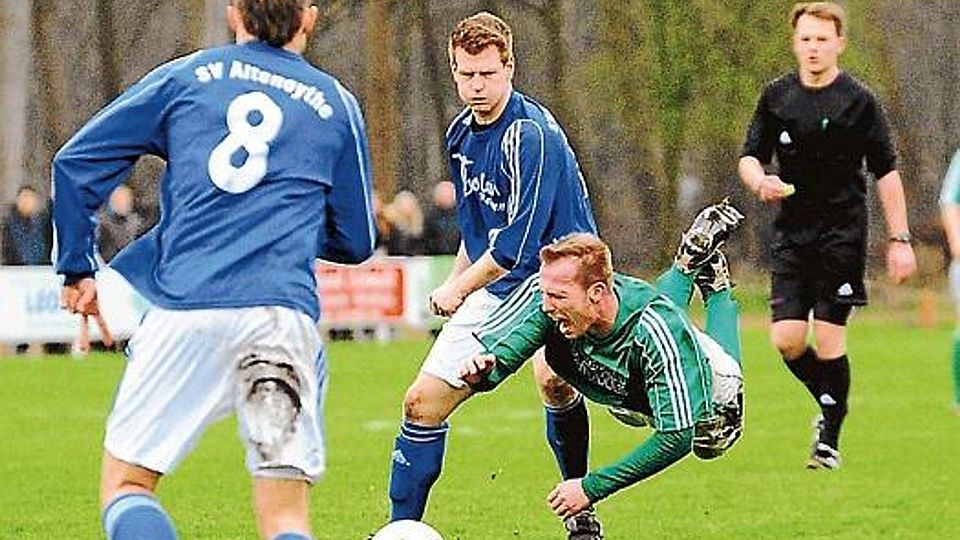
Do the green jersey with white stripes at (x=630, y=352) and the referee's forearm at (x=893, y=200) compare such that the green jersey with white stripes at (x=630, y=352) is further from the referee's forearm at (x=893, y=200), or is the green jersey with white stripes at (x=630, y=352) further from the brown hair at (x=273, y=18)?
the referee's forearm at (x=893, y=200)

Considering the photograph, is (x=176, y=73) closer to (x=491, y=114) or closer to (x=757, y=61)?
(x=491, y=114)

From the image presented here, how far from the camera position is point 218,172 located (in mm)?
6051

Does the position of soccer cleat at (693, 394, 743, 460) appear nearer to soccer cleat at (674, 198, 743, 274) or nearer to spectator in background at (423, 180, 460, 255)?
soccer cleat at (674, 198, 743, 274)

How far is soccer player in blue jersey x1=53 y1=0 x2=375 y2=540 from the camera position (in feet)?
19.6

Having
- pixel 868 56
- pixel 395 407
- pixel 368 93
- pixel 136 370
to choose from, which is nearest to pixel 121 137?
pixel 136 370

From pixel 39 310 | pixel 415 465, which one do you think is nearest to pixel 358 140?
pixel 415 465

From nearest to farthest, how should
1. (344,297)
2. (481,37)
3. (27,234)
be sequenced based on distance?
(481,37)
(27,234)
(344,297)

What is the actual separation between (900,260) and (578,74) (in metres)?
31.4

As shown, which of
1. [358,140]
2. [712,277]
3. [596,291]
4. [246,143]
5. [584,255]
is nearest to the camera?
[246,143]

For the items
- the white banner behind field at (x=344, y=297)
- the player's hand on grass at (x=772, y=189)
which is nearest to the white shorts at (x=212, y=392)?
the player's hand on grass at (x=772, y=189)

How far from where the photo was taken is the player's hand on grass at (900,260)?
11.3 m

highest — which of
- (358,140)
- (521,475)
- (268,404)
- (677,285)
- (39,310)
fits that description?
(358,140)

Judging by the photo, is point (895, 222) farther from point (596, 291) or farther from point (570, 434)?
point (596, 291)

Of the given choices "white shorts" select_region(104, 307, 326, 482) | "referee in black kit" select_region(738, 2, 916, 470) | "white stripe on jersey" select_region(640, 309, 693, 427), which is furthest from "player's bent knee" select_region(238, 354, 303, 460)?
"referee in black kit" select_region(738, 2, 916, 470)
